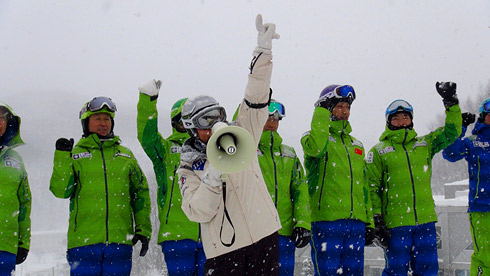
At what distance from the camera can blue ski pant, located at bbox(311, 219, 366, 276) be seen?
16.4ft

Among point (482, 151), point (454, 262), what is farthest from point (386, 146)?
point (454, 262)

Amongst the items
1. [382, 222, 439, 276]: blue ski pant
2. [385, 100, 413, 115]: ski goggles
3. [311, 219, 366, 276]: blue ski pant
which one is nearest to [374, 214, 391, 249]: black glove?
[382, 222, 439, 276]: blue ski pant

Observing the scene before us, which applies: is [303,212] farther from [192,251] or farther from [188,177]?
[188,177]

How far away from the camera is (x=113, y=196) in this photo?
15.2ft

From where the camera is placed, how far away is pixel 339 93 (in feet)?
17.1

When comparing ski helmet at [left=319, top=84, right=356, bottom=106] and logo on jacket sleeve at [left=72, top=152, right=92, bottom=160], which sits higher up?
ski helmet at [left=319, top=84, right=356, bottom=106]

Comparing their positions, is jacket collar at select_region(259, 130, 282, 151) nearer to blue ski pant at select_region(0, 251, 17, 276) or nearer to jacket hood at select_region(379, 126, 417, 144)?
jacket hood at select_region(379, 126, 417, 144)

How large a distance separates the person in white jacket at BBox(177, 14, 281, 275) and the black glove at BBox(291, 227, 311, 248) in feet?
5.02

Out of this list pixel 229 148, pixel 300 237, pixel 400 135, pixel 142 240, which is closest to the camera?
pixel 229 148

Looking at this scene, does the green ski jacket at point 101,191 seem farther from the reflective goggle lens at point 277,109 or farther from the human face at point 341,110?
the human face at point 341,110

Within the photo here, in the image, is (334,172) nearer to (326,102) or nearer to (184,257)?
(326,102)

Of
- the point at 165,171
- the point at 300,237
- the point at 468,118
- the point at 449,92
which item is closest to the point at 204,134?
the point at 165,171

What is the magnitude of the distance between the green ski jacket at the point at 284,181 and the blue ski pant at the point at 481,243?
2429 mm

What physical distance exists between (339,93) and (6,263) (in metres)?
3.82
